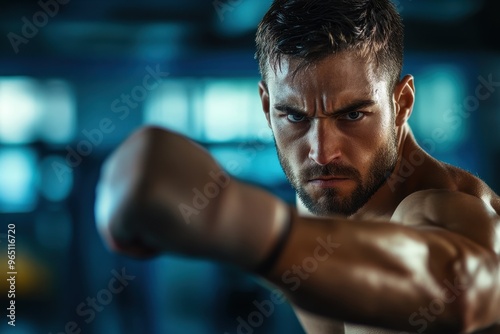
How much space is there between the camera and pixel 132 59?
3.54 meters

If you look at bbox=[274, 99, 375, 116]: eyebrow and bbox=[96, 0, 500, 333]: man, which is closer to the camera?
bbox=[96, 0, 500, 333]: man

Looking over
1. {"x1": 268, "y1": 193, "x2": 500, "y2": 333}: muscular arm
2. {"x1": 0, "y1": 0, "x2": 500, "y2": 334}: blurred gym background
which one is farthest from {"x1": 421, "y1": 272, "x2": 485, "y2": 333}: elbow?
{"x1": 0, "y1": 0, "x2": 500, "y2": 334}: blurred gym background

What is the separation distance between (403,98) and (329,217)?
54 cm

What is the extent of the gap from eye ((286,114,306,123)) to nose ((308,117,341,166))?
0.03 m

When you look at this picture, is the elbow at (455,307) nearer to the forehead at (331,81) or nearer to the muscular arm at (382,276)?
the muscular arm at (382,276)

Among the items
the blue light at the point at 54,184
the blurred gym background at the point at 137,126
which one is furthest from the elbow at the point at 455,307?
the blue light at the point at 54,184

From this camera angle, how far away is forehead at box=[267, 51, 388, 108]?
0.97 metres

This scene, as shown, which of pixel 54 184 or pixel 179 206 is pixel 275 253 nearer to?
pixel 179 206

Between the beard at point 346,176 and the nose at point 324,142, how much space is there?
0.02m

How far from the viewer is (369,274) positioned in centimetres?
62

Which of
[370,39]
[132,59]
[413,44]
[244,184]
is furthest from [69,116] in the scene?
[244,184]

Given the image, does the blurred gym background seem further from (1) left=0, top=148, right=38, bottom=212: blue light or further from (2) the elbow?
(2) the elbow

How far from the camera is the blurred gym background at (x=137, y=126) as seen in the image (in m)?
3.27

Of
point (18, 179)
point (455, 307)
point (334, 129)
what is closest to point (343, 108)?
point (334, 129)
